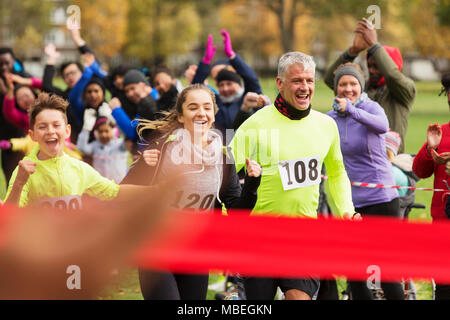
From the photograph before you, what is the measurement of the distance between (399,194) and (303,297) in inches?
Answer: 87.8

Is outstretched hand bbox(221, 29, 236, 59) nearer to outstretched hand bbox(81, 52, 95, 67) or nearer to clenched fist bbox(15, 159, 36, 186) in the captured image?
outstretched hand bbox(81, 52, 95, 67)

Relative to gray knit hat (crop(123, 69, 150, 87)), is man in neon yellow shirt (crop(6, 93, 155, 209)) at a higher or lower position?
lower

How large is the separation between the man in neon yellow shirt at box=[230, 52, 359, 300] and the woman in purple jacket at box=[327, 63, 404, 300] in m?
1.06

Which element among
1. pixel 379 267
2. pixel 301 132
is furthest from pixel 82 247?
pixel 301 132

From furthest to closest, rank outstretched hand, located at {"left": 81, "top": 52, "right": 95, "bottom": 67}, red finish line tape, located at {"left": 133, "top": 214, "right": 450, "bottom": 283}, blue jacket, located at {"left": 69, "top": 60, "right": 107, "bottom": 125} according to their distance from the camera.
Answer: outstretched hand, located at {"left": 81, "top": 52, "right": 95, "bottom": 67}
blue jacket, located at {"left": 69, "top": 60, "right": 107, "bottom": 125}
red finish line tape, located at {"left": 133, "top": 214, "right": 450, "bottom": 283}

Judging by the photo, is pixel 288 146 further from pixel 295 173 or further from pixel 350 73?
pixel 350 73

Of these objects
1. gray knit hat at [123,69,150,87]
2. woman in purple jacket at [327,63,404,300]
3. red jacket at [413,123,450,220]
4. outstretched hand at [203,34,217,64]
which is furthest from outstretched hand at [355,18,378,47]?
gray knit hat at [123,69,150,87]

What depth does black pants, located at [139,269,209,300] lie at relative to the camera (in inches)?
149

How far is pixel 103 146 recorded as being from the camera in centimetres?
795

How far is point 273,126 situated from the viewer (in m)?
4.23

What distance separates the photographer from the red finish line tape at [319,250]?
2.09 metres

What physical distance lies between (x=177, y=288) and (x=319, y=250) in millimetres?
2017

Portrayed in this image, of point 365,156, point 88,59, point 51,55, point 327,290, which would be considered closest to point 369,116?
point 365,156

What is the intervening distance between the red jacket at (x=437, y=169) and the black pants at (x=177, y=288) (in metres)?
1.82
